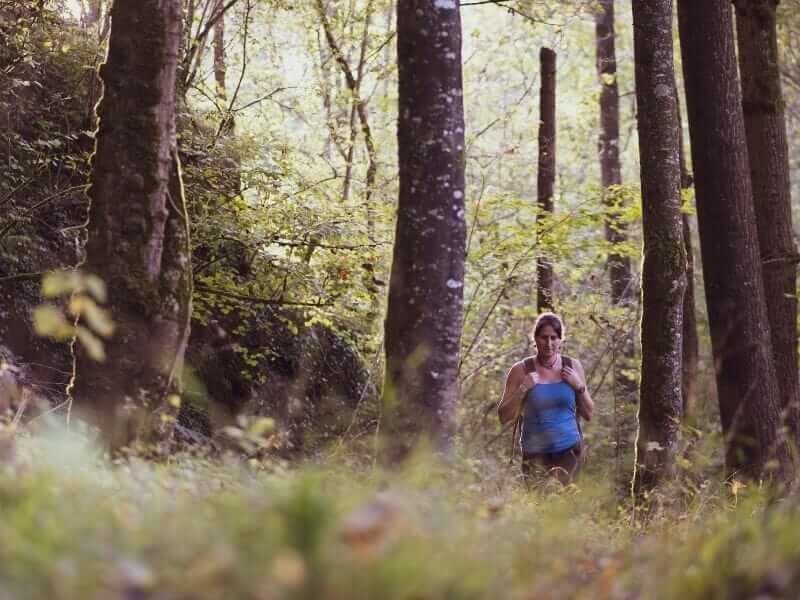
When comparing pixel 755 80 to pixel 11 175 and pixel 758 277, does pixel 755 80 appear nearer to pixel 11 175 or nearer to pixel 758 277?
pixel 758 277

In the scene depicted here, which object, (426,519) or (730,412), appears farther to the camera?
(730,412)

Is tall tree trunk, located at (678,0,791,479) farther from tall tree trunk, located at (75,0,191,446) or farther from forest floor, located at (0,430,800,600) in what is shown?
tall tree trunk, located at (75,0,191,446)

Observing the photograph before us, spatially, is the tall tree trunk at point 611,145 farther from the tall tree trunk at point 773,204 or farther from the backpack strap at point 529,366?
the backpack strap at point 529,366

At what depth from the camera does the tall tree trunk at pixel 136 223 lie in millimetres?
5891

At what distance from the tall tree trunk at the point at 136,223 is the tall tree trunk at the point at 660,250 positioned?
472 cm

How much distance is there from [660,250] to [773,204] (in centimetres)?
219

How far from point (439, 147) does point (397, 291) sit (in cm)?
96

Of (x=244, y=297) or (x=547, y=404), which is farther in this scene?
(x=244, y=297)

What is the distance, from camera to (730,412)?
929cm

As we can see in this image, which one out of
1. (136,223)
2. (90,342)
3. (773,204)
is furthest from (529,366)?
(90,342)

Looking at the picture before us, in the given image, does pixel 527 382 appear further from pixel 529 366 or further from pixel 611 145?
pixel 611 145

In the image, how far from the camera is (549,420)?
29.3ft

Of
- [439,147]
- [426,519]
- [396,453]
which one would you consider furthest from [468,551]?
[439,147]

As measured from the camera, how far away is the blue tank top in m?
8.89
